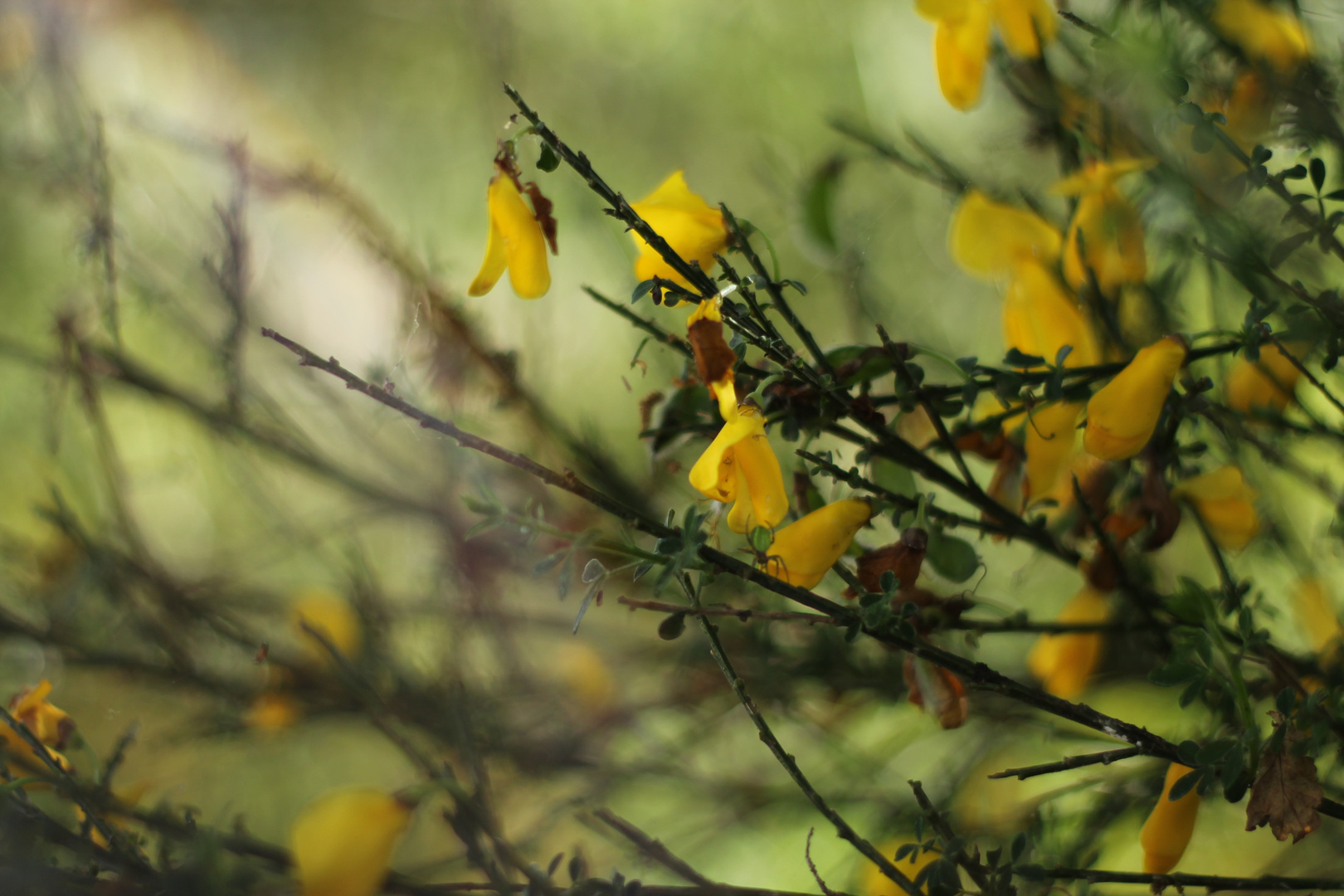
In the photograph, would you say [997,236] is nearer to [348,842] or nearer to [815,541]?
[815,541]

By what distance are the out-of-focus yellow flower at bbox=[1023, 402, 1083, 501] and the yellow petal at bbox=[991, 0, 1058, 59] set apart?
0.59 feet

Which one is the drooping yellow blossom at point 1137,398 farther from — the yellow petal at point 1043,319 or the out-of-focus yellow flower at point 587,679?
the out-of-focus yellow flower at point 587,679

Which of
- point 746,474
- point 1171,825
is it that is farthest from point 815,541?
point 1171,825

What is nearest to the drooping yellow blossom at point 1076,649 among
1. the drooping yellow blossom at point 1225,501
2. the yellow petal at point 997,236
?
the drooping yellow blossom at point 1225,501

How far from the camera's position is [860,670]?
0.56m

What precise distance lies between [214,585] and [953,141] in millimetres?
963

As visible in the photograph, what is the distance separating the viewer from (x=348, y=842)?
302mm

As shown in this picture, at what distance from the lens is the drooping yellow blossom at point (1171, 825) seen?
0.33 meters

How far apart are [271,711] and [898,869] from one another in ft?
Answer: 1.41

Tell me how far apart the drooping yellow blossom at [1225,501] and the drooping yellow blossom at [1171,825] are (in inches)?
5.3

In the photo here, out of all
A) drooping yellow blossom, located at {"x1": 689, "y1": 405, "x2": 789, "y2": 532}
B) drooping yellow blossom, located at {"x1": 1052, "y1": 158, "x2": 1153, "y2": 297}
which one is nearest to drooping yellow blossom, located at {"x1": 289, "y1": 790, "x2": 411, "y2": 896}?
drooping yellow blossom, located at {"x1": 689, "y1": 405, "x2": 789, "y2": 532}

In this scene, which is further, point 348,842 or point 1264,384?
point 1264,384

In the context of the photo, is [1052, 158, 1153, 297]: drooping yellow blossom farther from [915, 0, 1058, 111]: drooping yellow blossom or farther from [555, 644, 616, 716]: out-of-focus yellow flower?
[555, 644, 616, 716]: out-of-focus yellow flower

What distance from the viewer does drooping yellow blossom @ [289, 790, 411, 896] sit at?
11.6 inches
